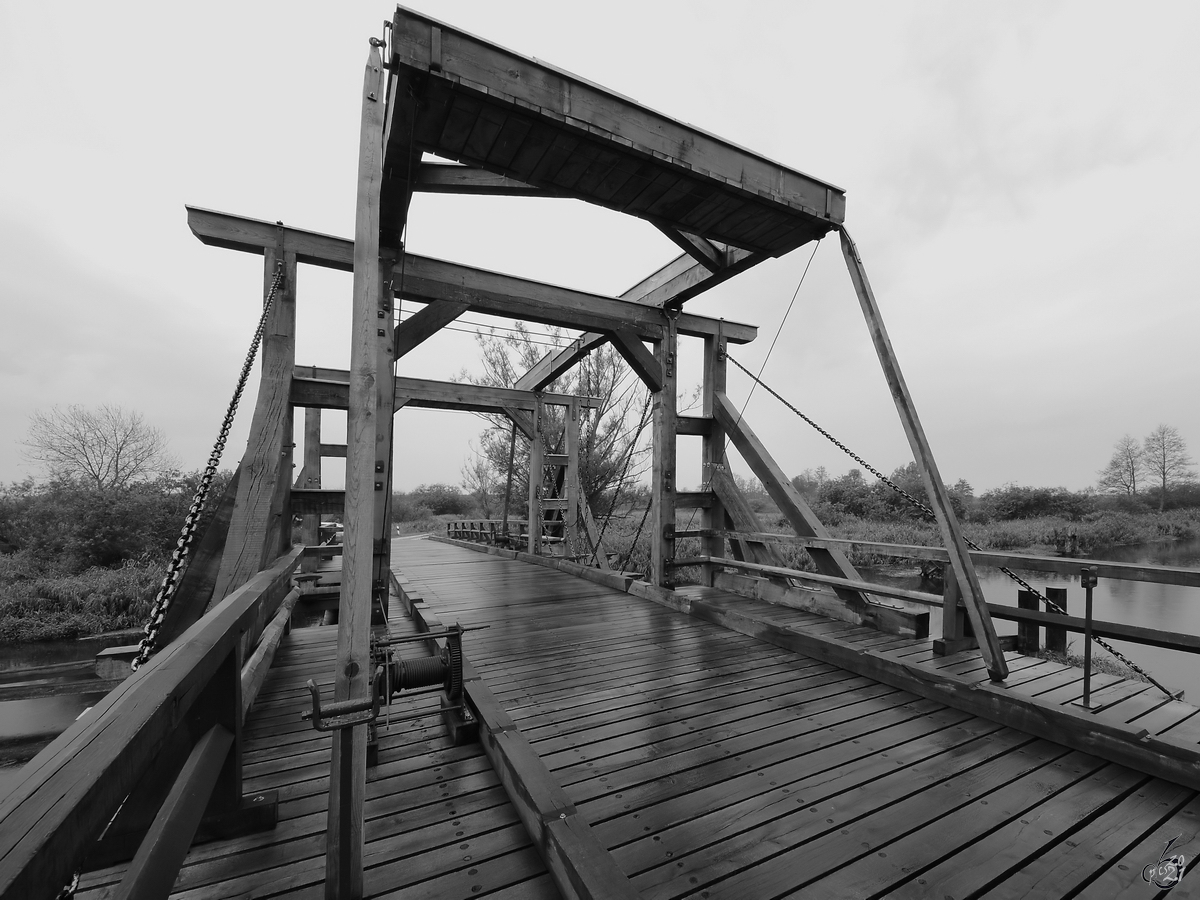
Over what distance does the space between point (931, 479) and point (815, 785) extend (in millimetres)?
2119

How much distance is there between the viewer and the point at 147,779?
151 cm

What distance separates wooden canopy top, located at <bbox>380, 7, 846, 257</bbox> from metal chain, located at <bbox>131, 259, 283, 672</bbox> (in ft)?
4.11

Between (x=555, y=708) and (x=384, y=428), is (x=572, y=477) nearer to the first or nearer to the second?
(x=384, y=428)

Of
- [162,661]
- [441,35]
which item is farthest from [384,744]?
[441,35]

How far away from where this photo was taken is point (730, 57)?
28.5 ft

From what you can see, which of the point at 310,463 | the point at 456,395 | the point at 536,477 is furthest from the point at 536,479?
the point at 310,463

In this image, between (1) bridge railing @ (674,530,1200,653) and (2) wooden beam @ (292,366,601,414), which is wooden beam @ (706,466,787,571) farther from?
(2) wooden beam @ (292,366,601,414)

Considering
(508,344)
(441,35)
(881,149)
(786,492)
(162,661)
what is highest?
(881,149)

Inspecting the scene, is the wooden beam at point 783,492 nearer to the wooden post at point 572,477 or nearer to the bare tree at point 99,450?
the wooden post at point 572,477

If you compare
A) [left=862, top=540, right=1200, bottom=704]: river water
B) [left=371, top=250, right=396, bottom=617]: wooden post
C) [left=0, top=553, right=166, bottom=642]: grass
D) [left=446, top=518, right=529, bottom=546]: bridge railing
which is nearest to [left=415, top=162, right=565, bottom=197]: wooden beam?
[left=371, top=250, right=396, bottom=617]: wooden post

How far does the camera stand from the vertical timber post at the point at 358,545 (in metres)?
1.53

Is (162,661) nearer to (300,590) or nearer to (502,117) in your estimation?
(502,117)

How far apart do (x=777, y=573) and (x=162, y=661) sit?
16.1 ft

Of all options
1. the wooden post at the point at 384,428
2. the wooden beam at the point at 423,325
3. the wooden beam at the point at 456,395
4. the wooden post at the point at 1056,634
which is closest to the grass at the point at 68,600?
the wooden beam at the point at 456,395
